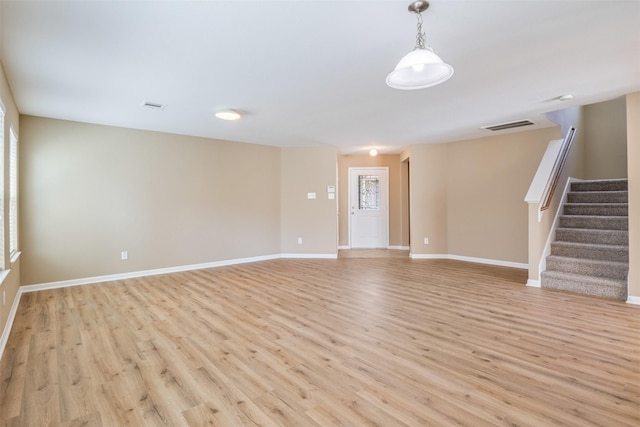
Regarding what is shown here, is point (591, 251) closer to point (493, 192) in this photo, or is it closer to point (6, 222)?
point (493, 192)

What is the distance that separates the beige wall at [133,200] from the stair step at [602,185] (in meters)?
5.64

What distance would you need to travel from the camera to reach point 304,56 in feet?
8.45

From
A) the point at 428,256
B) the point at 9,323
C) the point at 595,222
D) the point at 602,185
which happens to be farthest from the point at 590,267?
the point at 9,323

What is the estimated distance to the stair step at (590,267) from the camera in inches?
151

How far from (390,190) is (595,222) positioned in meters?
4.07

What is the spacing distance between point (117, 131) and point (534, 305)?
242 inches

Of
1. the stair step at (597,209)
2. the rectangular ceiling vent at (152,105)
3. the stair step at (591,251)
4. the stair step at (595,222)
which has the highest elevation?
the rectangular ceiling vent at (152,105)

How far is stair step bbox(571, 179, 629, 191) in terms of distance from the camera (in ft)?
16.3

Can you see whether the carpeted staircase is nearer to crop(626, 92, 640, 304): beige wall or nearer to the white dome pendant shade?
crop(626, 92, 640, 304): beige wall

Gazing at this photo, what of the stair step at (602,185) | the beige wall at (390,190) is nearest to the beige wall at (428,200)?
the beige wall at (390,190)

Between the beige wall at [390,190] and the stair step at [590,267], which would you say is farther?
the beige wall at [390,190]

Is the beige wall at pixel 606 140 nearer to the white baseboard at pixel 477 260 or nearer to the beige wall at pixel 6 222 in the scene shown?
the white baseboard at pixel 477 260

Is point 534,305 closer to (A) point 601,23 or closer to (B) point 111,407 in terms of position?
(A) point 601,23

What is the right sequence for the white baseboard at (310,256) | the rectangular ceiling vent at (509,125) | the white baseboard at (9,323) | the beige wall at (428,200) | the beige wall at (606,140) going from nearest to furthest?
1. the white baseboard at (9,323)
2. the rectangular ceiling vent at (509,125)
3. the beige wall at (606,140)
4. the beige wall at (428,200)
5. the white baseboard at (310,256)
